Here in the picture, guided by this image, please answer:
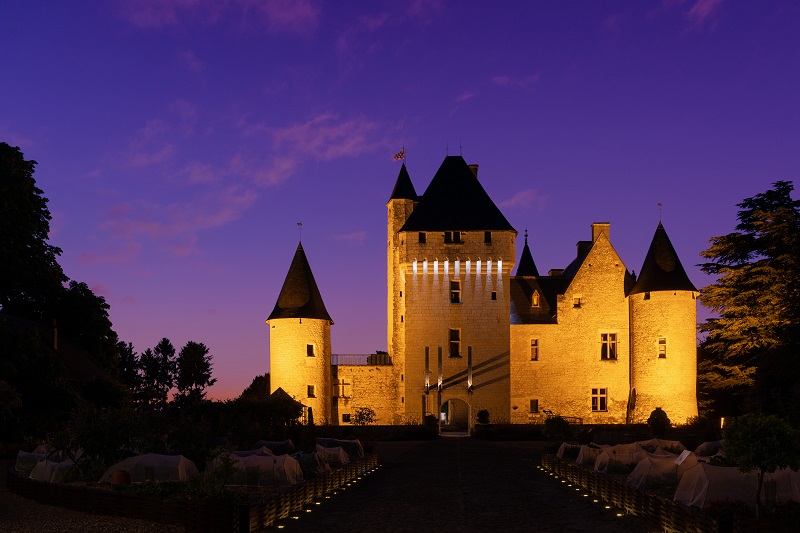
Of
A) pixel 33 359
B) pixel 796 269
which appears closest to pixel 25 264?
pixel 33 359

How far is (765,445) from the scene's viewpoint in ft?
52.0

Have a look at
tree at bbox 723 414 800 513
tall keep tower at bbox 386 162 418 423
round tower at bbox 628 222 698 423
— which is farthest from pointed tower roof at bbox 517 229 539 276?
tree at bbox 723 414 800 513

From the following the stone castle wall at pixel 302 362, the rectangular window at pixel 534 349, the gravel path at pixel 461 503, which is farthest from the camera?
the rectangular window at pixel 534 349

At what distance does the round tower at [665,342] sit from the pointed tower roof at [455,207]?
26.1 ft

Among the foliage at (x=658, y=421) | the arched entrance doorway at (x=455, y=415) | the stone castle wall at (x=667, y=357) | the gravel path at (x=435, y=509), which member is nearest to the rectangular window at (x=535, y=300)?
the stone castle wall at (x=667, y=357)

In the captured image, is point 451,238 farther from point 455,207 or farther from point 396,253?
point 396,253

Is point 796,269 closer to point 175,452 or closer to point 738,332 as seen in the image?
point 738,332

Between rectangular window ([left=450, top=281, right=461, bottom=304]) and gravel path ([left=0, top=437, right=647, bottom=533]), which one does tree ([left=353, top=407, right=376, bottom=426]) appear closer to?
rectangular window ([left=450, top=281, right=461, bottom=304])

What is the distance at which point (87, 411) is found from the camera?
22906 millimetres

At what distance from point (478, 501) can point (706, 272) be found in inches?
1141

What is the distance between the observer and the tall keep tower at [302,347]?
49.7 metres

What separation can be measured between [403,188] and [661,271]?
1587 centimetres

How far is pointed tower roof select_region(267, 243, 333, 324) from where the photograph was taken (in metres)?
50.7

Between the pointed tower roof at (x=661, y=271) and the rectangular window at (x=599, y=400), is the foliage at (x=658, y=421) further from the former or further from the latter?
the pointed tower roof at (x=661, y=271)
